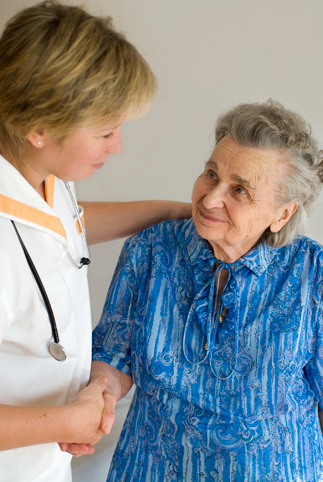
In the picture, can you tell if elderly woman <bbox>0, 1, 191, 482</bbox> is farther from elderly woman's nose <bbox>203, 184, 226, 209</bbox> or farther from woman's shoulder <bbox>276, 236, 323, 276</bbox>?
woman's shoulder <bbox>276, 236, 323, 276</bbox>

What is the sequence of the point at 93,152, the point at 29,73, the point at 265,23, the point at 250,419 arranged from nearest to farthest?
the point at 29,73, the point at 93,152, the point at 250,419, the point at 265,23

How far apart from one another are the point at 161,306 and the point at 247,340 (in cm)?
26

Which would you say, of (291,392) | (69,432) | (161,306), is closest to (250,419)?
(291,392)

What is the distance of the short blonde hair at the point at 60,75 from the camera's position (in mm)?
963

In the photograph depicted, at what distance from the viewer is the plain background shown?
6.00 feet

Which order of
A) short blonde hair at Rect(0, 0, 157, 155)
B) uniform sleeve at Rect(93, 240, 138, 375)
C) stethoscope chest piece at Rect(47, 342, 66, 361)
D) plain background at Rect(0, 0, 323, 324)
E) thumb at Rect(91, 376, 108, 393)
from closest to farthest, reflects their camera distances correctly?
short blonde hair at Rect(0, 0, 157, 155) < stethoscope chest piece at Rect(47, 342, 66, 361) < thumb at Rect(91, 376, 108, 393) < uniform sleeve at Rect(93, 240, 138, 375) < plain background at Rect(0, 0, 323, 324)

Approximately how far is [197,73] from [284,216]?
722mm

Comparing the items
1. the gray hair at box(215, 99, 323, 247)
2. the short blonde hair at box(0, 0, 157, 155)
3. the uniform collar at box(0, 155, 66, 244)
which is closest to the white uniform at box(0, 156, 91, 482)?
the uniform collar at box(0, 155, 66, 244)

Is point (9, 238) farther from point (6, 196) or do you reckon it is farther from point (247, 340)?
point (247, 340)

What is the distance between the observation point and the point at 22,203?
106 centimetres

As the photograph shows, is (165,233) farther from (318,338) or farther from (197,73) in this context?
(197,73)

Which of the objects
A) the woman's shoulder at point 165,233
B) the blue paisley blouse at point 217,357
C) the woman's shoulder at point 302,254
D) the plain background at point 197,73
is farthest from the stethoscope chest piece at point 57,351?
the plain background at point 197,73

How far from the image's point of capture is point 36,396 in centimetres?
116

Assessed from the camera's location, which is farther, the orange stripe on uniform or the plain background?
the plain background
